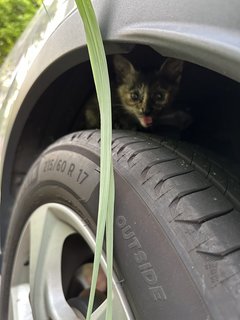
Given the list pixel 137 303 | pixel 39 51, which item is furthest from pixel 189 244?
pixel 39 51

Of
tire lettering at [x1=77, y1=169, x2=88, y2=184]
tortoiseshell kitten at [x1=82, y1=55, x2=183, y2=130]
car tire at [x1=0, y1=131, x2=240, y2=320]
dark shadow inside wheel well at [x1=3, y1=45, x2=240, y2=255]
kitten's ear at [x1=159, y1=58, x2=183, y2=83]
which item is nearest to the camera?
car tire at [x1=0, y1=131, x2=240, y2=320]

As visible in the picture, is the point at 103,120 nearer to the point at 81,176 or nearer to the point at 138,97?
the point at 81,176

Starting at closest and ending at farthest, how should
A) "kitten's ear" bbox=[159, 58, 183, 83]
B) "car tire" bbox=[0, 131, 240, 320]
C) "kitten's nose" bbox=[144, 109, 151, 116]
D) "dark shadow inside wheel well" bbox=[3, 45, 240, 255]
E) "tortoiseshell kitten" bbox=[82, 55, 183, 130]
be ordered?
"car tire" bbox=[0, 131, 240, 320]
"dark shadow inside wheel well" bbox=[3, 45, 240, 255]
"kitten's ear" bbox=[159, 58, 183, 83]
"tortoiseshell kitten" bbox=[82, 55, 183, 130]
"kitten's nose" bbox=[144, 109, 151, 116]

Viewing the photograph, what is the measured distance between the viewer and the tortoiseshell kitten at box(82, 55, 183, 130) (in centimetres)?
180

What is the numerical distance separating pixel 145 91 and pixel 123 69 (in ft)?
0.83

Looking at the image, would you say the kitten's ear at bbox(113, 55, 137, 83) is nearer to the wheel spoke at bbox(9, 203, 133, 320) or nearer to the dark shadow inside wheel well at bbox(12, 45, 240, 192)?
the dark shadow inside wheel well at bbox(12, 45, 240, 192)

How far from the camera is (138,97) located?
2.07 meters

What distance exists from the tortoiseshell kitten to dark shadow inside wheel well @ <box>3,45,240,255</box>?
0.06 metres

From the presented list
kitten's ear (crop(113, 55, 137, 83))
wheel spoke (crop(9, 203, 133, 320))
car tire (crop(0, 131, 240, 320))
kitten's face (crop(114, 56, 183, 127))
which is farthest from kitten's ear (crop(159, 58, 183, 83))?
wheel spoke (crop(9, 203, 133, 320))

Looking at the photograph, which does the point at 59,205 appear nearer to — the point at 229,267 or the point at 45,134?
the point at 45,134

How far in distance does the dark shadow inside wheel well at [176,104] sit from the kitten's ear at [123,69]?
0.10 feet

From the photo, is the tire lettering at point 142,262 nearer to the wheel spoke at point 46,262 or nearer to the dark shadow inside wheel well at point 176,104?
the wheel spoke at point 46,262

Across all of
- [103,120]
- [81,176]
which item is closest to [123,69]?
[81,176]

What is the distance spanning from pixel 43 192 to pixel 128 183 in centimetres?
45
